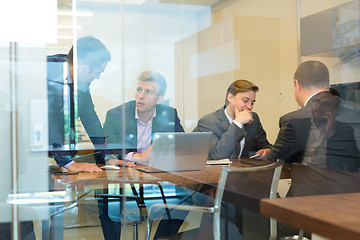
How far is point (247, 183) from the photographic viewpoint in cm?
217

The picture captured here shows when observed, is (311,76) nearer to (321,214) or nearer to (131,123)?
(131,123)

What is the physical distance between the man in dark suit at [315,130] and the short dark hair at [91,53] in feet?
3.92

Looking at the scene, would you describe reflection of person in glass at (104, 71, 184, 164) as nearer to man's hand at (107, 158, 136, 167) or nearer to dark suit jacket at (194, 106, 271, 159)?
man's hand at (107, 158, 136, 167)

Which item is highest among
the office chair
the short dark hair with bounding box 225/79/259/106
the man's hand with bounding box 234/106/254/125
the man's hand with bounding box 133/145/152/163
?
the short dark hair with bounding box 225/79/259/106

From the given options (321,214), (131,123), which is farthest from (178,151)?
(321,214)

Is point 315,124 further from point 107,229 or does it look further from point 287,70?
point 107,229

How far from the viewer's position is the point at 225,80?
2836 mm

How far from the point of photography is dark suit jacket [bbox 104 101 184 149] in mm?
2691

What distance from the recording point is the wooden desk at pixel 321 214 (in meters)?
1.22

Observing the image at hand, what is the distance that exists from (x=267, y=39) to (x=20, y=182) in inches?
69.7

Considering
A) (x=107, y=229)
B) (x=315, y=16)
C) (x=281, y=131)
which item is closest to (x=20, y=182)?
(x=107, y=229)

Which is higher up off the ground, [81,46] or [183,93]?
[81,46]

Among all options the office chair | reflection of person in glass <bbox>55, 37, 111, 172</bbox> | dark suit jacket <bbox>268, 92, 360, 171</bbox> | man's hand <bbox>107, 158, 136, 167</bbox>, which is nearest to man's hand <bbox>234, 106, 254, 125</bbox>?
dark suit jacket <bbox>268, 92, 360, 171</bbox>

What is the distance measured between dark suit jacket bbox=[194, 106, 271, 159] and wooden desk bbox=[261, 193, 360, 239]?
1.17 m
